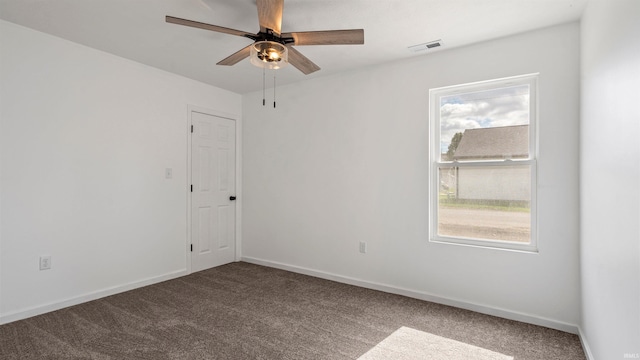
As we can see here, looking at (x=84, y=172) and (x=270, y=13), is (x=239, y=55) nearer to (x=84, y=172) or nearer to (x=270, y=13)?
(x=270, y=13)

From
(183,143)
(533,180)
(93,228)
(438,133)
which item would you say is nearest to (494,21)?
(438,133)

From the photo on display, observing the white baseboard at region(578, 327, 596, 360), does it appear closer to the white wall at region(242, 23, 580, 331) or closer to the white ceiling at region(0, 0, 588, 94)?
the white wall at region(242, 23, 580, 331)

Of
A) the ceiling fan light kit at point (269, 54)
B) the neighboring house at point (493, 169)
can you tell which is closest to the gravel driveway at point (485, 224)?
the neighboring house at point (493, 169)

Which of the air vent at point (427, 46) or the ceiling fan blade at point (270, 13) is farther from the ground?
the air vent at point (427, 46)

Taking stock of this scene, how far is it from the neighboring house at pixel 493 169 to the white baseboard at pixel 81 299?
345 cm

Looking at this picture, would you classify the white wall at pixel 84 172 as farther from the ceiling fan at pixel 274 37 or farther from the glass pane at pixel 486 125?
the glass pane at pixel 486 125

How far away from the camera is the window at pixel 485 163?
112 inches

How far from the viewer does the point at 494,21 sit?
2.58 m

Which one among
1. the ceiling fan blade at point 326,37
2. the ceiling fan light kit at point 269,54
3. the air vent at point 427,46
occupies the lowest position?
the ceiling fan light kit at point 269,54

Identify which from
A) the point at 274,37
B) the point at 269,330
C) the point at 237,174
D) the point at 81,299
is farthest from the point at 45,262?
the point at 274,37

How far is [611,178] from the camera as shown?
5.44 ft

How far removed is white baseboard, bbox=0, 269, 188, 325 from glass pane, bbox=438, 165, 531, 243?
10.5 ft

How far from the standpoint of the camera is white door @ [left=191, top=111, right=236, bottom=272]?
4.26m

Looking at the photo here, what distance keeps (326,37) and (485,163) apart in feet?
6.29
